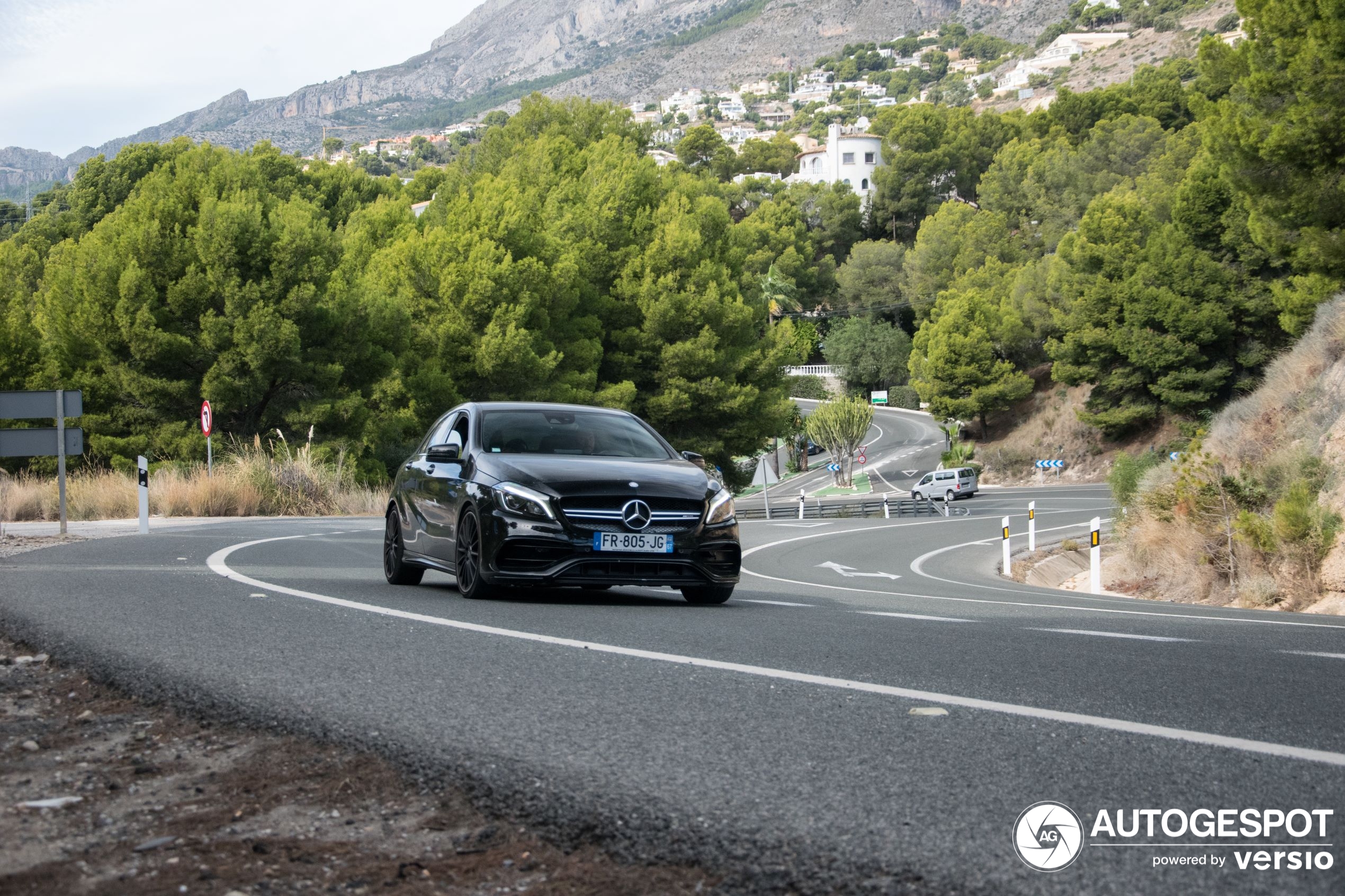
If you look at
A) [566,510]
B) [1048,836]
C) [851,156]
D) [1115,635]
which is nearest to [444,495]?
[566,510]

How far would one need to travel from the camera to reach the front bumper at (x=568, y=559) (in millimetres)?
9102

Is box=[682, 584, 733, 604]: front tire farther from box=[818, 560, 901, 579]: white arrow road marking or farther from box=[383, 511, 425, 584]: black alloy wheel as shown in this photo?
box=[818, 560, 901, 579]: white arrow road marking

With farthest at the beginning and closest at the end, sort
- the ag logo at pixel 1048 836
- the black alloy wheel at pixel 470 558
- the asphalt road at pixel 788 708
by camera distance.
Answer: the black alloy wheel at pixel 470 558
the asphalt road at pixel 788 708
the ag logo at pixel 1048 836

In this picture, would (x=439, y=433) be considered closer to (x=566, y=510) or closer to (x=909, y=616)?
(x=566, y=510)

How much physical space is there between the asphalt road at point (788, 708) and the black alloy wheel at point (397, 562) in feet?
1.59

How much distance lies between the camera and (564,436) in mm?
10352

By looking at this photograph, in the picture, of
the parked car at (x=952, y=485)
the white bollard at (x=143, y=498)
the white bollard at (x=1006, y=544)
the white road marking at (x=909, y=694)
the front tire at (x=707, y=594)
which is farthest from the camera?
the parked car at (x=952, y=485)

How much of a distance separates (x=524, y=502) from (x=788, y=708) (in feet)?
Answer: 14.3

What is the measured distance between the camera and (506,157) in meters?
68.8

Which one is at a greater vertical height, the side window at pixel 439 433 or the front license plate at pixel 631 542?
the side window at pixel 439 433

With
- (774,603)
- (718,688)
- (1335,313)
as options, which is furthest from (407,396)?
(718,688)

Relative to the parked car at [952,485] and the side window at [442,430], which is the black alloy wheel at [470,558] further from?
the parked car at [952,485]

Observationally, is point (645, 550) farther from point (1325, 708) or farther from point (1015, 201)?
point (1015, 201)

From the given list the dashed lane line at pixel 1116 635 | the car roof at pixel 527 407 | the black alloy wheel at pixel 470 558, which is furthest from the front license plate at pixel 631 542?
the dashed lane line at pixel 1116 635
